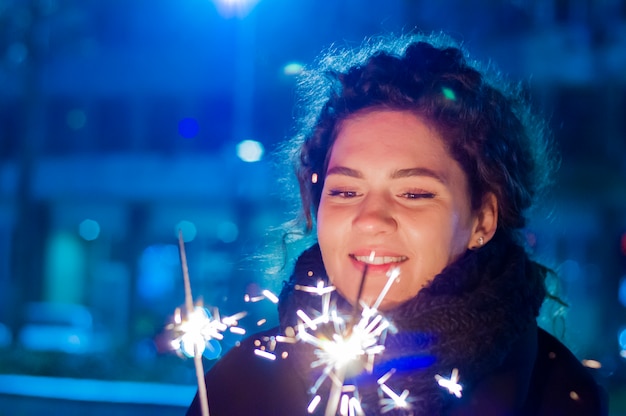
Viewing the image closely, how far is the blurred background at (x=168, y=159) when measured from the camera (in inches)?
400

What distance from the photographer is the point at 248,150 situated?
19922 mm

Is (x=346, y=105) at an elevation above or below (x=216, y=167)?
below

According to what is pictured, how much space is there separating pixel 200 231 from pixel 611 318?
12.3m

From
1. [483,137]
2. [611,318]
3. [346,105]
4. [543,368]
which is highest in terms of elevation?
[611,318]

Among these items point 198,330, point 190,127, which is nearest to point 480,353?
point 198,330

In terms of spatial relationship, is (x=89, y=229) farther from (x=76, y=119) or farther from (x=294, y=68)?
(x=294, y=68)

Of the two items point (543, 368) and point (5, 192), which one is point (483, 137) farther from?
point (5, 192)

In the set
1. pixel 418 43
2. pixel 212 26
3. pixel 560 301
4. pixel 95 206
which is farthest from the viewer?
pixel 95 206

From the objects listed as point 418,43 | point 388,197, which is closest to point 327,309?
point 388,197

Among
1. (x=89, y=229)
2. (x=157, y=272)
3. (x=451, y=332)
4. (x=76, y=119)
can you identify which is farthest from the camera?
(x=89, y=229)

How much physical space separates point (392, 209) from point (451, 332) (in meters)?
0.36

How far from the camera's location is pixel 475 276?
2186 mm

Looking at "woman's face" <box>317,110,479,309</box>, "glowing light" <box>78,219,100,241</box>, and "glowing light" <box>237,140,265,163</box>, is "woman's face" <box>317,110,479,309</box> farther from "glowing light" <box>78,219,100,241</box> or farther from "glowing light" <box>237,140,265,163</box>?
"glowing light" <box>78,219,100,241</box>

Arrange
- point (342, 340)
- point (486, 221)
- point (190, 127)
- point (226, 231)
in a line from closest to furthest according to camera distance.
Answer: point (342, 340) < point (486, 221) < point (226, 231) < point (190, 127)
